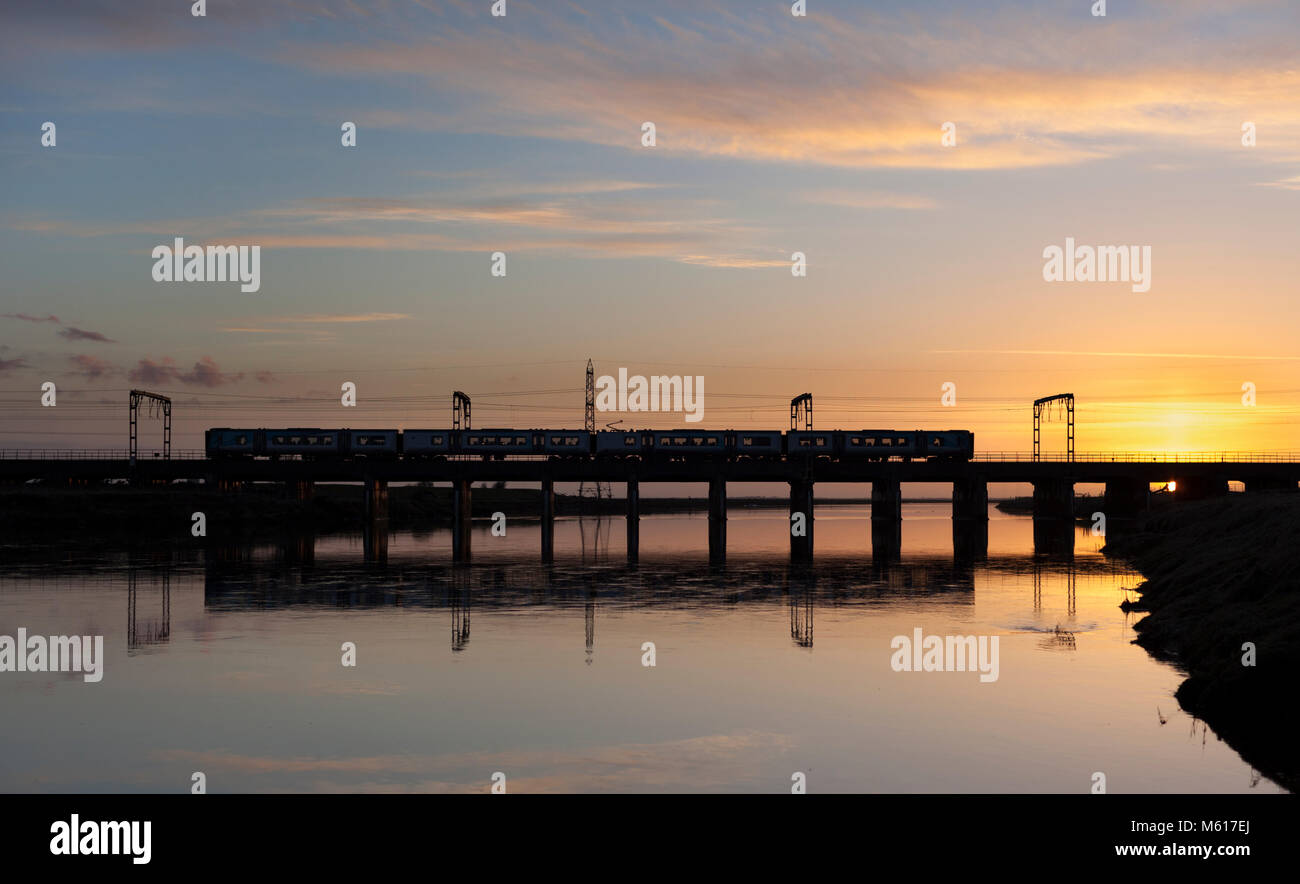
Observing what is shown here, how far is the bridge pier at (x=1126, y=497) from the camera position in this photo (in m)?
146

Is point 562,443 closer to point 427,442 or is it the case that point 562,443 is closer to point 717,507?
point 427,442

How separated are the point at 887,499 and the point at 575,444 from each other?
36922 millimetres

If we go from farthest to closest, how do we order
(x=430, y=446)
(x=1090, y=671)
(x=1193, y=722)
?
1. (x=430, y=446)
2. (x=1090, y=671)
3. (x=1193, y=722)

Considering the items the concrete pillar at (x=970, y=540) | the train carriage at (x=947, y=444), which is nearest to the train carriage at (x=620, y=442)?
the train carriage at (x=947, y=444)

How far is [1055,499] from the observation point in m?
144

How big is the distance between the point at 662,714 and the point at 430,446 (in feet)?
369

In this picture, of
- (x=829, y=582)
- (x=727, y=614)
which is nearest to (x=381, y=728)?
(x=727, y=614)

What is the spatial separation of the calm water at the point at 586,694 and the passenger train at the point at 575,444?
78455 millimetres

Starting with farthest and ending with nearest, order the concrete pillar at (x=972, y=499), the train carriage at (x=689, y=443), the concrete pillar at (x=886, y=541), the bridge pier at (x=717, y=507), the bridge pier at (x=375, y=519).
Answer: the concrete pillar at (x=972, y=499) < the train carriage at (x=689, y=443) < the bridge pier at (x=717, y=507) < the bridge pier at (x=375, y=519) < the concrete pillar at (x=886, y=541)

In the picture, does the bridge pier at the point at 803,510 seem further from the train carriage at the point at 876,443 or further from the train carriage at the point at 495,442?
the train carriage at the point at 495,442

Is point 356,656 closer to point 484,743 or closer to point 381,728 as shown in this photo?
point 381,728

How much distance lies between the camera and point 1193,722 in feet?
81.7
